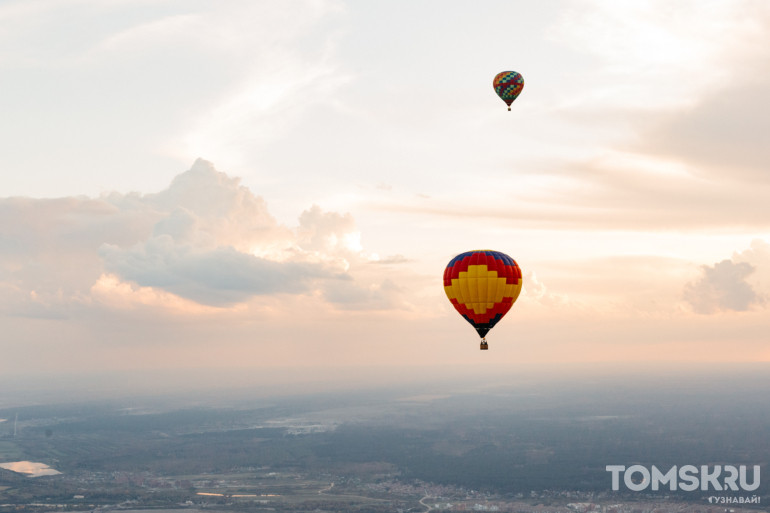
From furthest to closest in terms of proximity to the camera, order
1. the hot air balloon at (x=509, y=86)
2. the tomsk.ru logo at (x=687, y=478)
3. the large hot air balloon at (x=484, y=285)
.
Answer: the tomsk.ru logo at (x=687, y=478) → the hot air balloon at (x=509, y=86) → the large hot air balloon at (x=484, y=285)

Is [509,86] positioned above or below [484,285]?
above

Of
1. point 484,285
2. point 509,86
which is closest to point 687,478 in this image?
point 509,86

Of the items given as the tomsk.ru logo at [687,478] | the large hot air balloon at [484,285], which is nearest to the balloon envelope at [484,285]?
the large hot air balloon at [484,285]

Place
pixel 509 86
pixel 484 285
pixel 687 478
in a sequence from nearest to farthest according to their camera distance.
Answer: pixel 484 285 → pixel 509 86 → pixel 687 478

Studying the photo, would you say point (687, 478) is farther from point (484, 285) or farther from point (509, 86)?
point (484, 285)

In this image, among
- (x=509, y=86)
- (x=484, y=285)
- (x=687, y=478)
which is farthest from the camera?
(x=687, y=478)

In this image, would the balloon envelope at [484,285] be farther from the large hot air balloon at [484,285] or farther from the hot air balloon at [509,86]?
the hot air balloon at [509,86]

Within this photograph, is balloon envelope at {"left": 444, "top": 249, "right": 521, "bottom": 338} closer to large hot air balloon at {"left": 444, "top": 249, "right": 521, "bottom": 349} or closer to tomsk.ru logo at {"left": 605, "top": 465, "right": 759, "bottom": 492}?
large hot air balloon at {"left": 444, "top": 249, "right": 521, "bottom": 349}

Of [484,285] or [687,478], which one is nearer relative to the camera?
[484,285]
